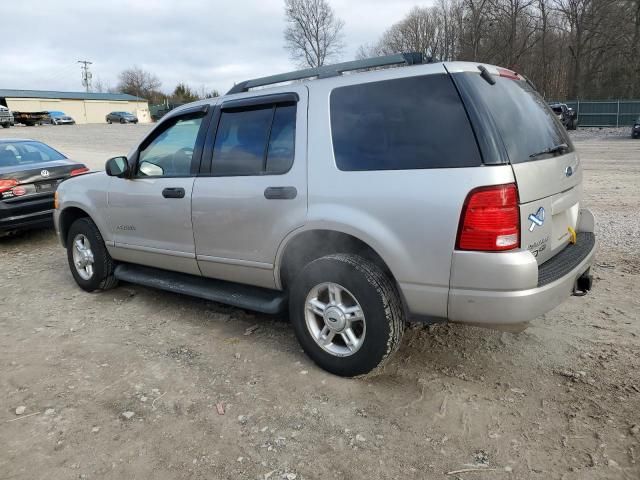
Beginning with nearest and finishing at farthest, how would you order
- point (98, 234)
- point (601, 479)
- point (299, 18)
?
point (601, 479), point (98, 234), point (299, 18)

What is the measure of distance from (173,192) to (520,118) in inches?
102

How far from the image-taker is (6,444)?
2.69m

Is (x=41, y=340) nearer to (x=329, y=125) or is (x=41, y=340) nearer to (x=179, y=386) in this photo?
(x=179, y=386)

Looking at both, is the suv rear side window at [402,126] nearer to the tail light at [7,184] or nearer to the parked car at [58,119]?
the tail light at [7,184]

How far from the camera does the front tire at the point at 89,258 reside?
486cm

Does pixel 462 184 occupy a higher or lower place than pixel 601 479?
higher

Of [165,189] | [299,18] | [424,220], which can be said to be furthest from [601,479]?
[299,18]

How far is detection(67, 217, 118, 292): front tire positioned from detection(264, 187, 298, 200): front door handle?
7.66ft

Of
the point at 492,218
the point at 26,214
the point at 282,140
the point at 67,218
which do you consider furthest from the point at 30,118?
the point at 492,218

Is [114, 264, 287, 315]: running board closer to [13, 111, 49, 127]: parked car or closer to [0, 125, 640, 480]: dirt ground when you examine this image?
[0, 125, 640, 480]: dirt ground

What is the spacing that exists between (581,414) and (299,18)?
6383 centimetres

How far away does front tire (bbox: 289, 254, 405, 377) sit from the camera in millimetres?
2902

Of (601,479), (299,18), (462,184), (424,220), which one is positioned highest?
(299,18)

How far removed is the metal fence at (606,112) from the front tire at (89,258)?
33.1 m
